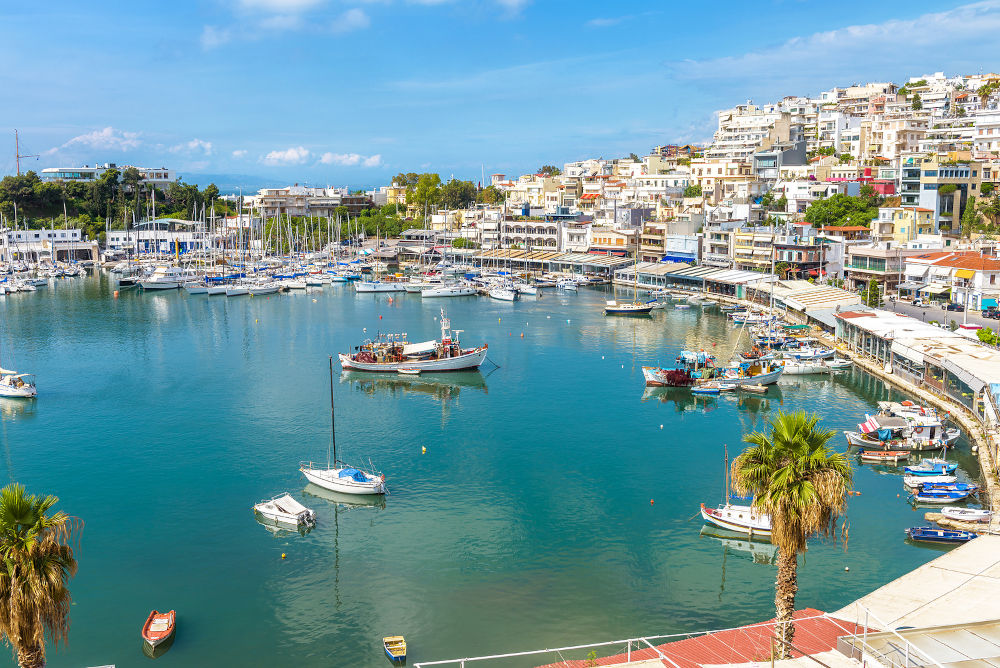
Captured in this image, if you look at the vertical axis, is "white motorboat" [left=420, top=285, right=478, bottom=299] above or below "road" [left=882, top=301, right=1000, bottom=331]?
below

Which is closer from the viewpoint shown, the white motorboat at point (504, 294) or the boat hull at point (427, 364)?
the boat hull at point (427, 364)

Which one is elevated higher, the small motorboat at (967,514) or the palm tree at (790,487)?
the palm tree at (790,487)

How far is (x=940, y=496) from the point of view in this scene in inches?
1123

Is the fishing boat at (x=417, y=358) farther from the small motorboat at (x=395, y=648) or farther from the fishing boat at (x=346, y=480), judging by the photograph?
the small motorboat at (x=395, y=648)

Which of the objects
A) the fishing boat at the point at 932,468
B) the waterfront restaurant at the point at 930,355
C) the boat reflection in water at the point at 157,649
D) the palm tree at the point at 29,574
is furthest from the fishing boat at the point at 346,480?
the waterfront restaurant at the point at 930,355

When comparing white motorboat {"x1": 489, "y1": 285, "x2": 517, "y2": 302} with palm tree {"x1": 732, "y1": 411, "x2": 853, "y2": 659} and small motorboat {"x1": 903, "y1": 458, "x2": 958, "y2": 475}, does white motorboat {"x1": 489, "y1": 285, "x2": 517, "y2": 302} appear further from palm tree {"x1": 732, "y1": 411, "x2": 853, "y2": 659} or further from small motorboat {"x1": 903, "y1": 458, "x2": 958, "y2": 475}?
palm tree {"x1": 732, "y1": 411, "x2": 853, "y2": 659}

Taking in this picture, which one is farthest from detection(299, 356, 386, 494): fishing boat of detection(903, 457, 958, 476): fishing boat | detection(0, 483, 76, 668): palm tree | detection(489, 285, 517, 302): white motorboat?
detection(489, 285, 517, 302): white motorboat

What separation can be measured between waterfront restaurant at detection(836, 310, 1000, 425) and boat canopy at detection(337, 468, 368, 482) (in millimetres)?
25650

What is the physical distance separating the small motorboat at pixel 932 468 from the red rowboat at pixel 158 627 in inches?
1018

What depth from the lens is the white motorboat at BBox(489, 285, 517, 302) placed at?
8262cm

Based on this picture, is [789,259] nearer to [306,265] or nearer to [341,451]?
[341,451]

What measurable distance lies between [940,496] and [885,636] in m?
18.3

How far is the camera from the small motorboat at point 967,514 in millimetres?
26141

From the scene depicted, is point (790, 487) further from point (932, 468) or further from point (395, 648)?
point (932, 468)
